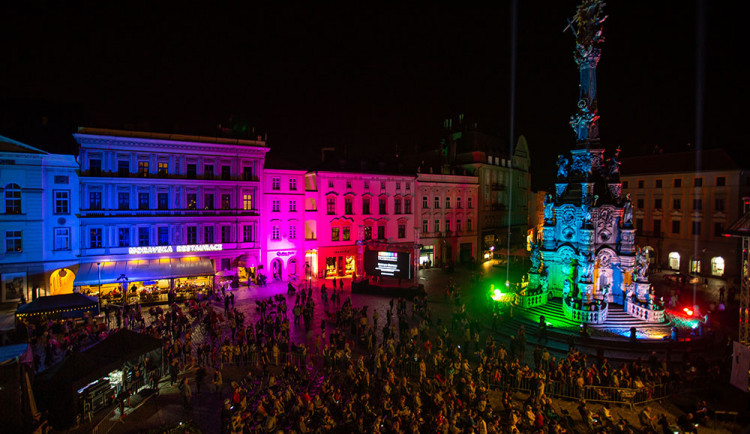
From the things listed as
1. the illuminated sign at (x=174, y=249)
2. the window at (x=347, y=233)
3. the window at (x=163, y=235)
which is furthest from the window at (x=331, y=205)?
the window at (x=163, y=235)

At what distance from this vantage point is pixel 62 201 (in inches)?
1212

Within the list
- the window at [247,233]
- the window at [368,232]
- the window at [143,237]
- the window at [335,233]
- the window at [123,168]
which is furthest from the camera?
the window at [368,232]

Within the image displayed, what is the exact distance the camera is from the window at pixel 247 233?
36531 mm

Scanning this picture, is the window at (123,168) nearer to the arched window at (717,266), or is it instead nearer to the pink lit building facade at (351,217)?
the pink lit building facade at (351,217)

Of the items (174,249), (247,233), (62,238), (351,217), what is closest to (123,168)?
(62,238)

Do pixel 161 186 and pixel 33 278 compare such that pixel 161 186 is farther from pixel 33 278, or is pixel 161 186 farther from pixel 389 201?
pixel 389 201

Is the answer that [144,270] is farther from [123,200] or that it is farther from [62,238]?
[62,238]

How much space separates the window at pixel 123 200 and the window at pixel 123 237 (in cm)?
186

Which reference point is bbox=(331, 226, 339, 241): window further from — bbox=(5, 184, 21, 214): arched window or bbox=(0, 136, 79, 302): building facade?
bbox=(5, 184, 21, 214): arched window

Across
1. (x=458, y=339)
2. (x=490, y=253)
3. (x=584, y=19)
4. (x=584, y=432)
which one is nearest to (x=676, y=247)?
(x=490, y=253)

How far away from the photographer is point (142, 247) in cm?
3234

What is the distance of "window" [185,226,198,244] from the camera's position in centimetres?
3434

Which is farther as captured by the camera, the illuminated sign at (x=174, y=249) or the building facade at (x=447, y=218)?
the building facade at (x=447, y=218)

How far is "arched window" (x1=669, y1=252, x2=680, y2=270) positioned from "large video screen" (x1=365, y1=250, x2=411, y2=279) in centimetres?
3035
